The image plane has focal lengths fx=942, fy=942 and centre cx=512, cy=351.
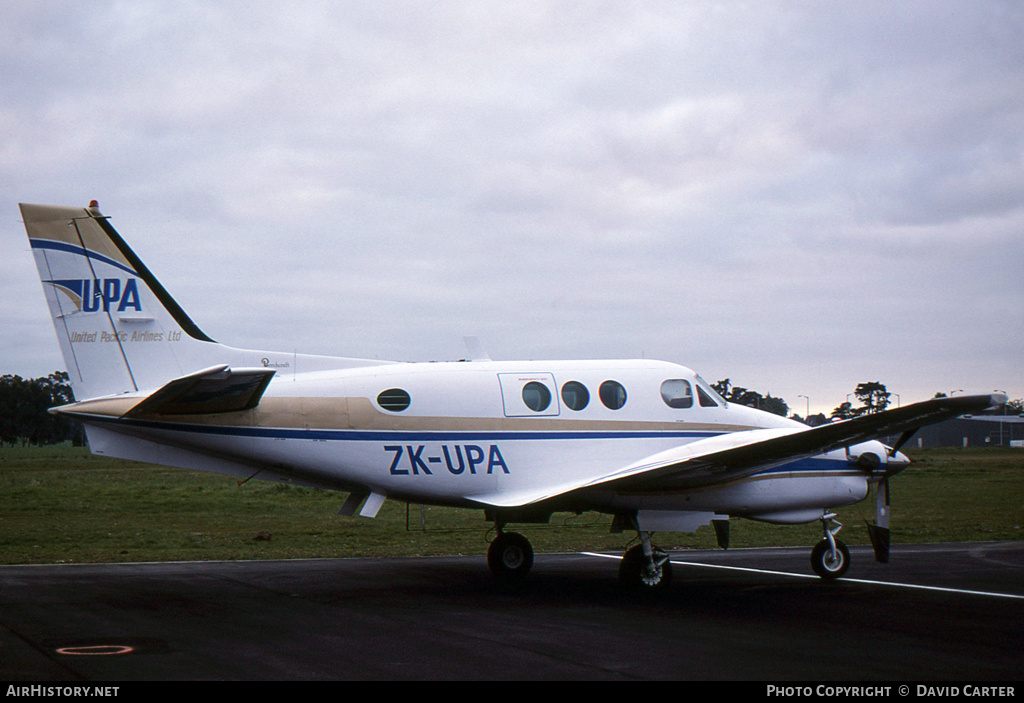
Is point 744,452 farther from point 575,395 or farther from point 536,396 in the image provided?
point 536,396

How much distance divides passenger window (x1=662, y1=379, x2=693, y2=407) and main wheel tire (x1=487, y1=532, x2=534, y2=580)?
358cm

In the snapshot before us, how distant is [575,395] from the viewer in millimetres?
14953

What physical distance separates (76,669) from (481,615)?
5.22 metres

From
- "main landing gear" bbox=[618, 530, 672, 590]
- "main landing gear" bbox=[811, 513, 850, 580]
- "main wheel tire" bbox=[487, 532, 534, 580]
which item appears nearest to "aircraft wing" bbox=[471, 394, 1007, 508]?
"main landing gear" bbox=[618, 530, 672, 590]

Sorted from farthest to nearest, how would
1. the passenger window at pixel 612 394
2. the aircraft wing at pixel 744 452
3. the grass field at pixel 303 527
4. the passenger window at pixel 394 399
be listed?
1. the grass field at pixel 303 527
2. the passenger window at pixel 612 394
3. the passenger window at pixel 394 399
4. the aircraft wing at pixel 744 452

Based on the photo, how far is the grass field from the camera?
21719mm

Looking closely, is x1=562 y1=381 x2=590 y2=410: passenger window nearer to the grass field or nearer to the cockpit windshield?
the cockpit windshield

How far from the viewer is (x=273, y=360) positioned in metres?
14.3

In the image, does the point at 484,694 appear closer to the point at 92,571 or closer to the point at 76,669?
the point at 76,669

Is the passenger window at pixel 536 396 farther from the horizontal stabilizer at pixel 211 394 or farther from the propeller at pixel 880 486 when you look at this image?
the propeller at pixel 880 486

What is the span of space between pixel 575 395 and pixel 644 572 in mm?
2927

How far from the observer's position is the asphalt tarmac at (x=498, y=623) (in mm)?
8836

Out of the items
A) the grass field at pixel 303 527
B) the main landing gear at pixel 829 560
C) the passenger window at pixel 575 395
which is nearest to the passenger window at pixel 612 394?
the passenger window at pixel 575 395

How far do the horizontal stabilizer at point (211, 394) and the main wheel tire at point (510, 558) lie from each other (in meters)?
5.22
